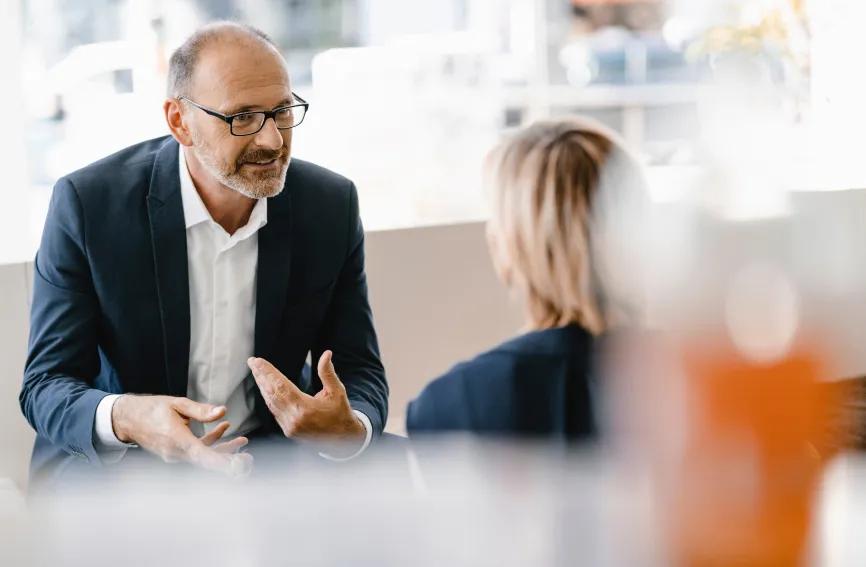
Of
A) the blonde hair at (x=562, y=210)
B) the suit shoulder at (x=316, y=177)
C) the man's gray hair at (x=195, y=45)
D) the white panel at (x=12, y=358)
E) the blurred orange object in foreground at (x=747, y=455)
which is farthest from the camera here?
the white panel at (x=12, y=358)

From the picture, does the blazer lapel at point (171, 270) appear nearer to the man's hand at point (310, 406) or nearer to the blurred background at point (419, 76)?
the man's hand at point (310, 406)

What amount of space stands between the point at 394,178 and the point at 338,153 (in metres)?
0.19

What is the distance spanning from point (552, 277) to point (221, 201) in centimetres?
77

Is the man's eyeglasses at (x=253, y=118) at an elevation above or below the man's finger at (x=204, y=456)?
above

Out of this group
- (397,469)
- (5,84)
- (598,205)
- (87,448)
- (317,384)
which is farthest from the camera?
(5,84)

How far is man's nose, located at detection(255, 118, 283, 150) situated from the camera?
5.35 feet

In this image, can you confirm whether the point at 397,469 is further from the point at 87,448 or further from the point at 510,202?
the point at 510,202

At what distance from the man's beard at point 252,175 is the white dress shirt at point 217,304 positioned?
74mm

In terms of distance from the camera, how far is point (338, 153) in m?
3.01

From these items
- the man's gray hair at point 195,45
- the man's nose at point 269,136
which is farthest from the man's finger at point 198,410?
the man's gray hair at point 195,45

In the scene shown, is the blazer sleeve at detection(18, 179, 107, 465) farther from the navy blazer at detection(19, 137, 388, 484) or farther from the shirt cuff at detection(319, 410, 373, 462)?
the shirt cuff at detection(319, 410, 373, 462)

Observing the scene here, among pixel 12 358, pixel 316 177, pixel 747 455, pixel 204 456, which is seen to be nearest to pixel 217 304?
pixel 316 177

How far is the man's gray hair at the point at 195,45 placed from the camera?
1672 mm

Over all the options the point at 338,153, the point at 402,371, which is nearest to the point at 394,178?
the point at 338,153
